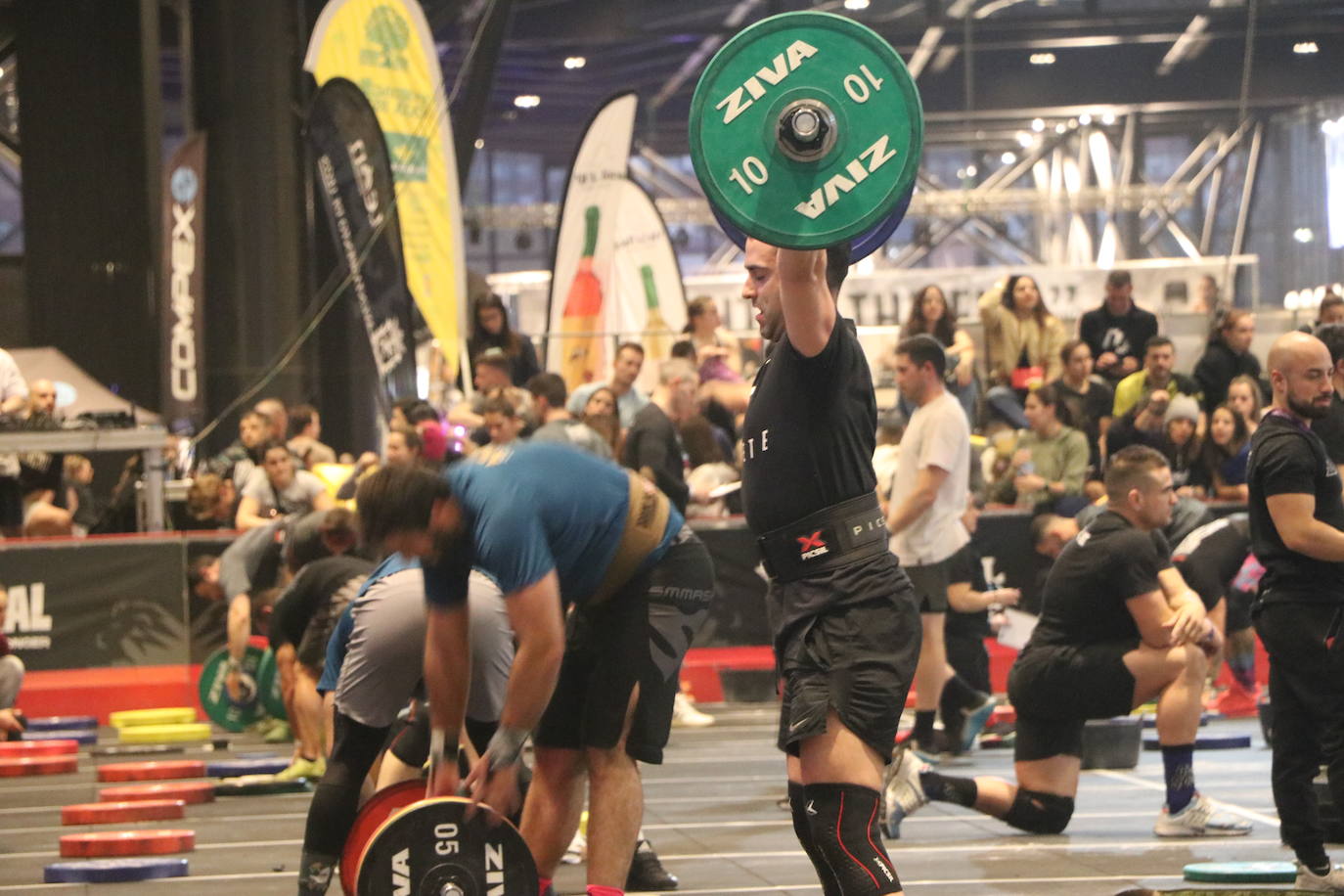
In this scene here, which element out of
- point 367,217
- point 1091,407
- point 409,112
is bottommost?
point 1091,407

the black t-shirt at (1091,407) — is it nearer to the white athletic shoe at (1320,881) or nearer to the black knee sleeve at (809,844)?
the white athletic shoe at (1320,881)

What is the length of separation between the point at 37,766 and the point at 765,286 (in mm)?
6303

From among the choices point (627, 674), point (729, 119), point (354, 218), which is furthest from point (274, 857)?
point (354, 218)

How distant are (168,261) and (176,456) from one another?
1.69 metres

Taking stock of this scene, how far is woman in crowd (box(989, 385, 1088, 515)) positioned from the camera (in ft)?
38.4

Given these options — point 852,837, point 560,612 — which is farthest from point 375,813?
point 852,837

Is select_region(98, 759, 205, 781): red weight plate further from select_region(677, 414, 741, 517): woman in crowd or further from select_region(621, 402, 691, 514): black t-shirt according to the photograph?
select_region(677, 414, 741, 517): woman in crowd

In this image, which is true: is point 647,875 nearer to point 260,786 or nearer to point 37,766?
point 260,786

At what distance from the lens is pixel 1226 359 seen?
1297 cm

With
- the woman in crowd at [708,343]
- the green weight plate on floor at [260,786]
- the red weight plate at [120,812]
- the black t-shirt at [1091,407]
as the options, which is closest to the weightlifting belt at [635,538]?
the red weight plate at [120,812]

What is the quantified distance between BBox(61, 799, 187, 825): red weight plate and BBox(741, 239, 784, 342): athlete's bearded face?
4509 millimetres

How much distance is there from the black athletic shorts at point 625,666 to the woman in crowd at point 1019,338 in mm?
8685

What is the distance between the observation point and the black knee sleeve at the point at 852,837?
3.85m

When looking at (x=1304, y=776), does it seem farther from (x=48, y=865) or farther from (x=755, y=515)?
(x=48, y=865)
